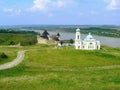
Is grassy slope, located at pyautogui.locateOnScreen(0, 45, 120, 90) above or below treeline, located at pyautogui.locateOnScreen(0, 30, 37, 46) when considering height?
above

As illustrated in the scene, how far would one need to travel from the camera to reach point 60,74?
3859 centimetres

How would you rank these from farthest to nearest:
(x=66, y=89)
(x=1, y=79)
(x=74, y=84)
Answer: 1. (x=1, y=79)
2. (x=74, y=84)
3. (x=66, y=89)

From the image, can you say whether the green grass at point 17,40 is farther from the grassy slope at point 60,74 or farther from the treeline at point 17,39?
the grassy slope at point 60,74

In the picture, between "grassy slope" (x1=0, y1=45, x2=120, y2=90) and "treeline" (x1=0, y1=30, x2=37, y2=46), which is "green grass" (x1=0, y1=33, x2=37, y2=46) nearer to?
"treeline" (x1=0, y1=30, x2=37, y2=46)

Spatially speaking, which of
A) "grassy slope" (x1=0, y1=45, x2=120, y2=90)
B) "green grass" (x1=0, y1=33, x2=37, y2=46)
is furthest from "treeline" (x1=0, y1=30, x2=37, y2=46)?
"grassy slope" (x1=0, y1=45, x2=120, y2=90)

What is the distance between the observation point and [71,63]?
50.2 meters

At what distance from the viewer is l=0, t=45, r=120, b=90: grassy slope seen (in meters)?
30.5

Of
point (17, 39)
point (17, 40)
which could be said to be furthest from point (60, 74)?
point (17, 39)

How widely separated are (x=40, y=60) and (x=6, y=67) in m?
8.92

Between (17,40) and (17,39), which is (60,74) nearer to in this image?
(17,40)

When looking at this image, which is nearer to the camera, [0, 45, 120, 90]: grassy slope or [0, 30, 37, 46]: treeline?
[0, 45, 120, 90]: grassy slope

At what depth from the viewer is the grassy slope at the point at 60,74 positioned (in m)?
30.5

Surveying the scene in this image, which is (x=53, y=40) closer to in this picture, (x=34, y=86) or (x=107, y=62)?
(x=107, y=62)

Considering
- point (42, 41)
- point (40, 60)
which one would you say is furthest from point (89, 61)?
point (42, 41)
